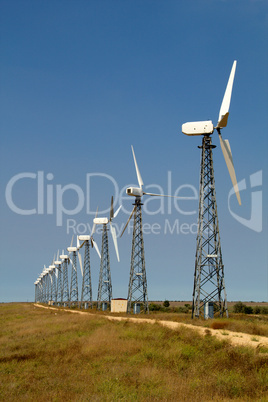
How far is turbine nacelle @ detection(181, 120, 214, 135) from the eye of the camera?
3988 cm

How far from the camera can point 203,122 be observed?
4006 cm

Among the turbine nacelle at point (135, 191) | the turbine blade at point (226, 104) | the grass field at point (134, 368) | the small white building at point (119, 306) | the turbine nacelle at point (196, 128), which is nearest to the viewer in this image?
the grass field at point (134, 368)

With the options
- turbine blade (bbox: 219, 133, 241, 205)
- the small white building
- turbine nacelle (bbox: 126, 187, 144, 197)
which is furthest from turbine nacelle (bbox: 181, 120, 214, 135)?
the small white building

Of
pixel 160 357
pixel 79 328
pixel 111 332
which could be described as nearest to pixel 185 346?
pixel 160 357

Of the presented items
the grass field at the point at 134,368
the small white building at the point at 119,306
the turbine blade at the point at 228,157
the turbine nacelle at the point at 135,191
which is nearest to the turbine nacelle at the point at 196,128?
the turbine blade at the point at 228,157

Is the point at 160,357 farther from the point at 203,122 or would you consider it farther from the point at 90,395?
the point at 203,122

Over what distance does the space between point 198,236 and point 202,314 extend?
7.47m

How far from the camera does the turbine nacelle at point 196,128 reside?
131ft

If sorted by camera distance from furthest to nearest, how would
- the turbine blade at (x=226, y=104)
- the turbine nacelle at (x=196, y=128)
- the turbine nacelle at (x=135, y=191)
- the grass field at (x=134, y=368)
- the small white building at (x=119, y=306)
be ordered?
the small white building at (x=119, y=306) < the turbine nacelle at (x=135, y=191) < the turbine nacelle at (x=196, y=128) < the turbine blade at (x=226, y=104) < the grass field at (x=134, y=368)

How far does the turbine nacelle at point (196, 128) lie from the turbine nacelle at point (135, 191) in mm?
15633

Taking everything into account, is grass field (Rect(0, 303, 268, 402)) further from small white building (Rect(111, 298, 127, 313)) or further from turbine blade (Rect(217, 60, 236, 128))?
small white building (Rect(111, 298, 127, 313))

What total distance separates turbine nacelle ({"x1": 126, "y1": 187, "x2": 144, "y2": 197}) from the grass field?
25.5 meters

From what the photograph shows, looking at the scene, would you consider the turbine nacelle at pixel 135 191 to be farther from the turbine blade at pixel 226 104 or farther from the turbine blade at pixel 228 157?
the turbine blade at pixel 228 157

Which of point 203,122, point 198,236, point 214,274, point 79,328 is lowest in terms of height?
point 79,328
